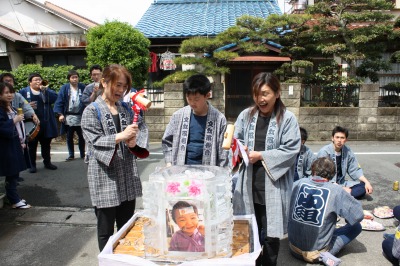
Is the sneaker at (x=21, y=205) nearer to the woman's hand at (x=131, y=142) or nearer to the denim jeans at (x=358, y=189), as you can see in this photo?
the woman's hand at (x=131, y=142)

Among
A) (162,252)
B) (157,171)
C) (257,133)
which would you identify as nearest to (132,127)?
(157,171)

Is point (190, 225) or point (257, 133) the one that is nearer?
point (190, 225)

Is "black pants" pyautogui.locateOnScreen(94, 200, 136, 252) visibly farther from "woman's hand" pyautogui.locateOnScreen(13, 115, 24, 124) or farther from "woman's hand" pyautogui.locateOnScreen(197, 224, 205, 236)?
"woman's hand" pyautogui.locateOnScreen(13, 115, 24, 124)

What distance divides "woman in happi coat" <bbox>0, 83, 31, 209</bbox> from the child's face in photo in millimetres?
3874

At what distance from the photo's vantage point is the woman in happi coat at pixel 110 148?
9.32 ft

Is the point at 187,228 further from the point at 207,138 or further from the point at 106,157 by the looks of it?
the point at 207,138

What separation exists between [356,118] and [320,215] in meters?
7.60

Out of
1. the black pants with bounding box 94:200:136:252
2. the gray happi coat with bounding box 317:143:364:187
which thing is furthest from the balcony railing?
the black pants with bounding box 94:200:136:252

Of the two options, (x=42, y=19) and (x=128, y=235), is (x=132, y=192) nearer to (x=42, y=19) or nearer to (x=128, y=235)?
(x=128, y=235)

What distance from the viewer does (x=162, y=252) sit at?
2.13 metres

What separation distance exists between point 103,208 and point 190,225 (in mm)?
1255

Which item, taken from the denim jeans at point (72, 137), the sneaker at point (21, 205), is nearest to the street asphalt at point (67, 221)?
the sneaker at point (21, 205)

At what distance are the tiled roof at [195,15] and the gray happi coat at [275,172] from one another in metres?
10.7

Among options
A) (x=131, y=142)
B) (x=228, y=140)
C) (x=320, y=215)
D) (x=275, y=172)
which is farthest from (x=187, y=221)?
(x=320, y=215)
